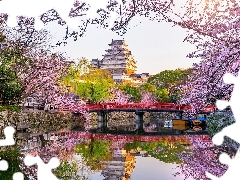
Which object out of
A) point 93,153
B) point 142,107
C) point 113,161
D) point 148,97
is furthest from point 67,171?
point 148,97

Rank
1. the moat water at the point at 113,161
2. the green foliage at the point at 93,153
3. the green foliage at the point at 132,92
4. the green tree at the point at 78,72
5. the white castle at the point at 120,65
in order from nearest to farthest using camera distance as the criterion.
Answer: the moat water at the point at 113,161 < the green foliage at the point at 93,153 < the green tree at the point at 78,72 < the green foliage at the point at 132,92 < the white castle at the point at 120,65

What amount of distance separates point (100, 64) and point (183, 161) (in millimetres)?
51126

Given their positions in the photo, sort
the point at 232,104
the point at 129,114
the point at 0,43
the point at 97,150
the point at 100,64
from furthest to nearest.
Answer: the point at 100,64 → the point at 129,114 → the point at 97,150 → the point at 0,43 → the point at 232,104

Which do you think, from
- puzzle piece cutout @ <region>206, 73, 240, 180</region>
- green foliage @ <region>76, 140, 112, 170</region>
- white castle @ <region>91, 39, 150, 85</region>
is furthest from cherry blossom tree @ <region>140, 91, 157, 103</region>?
puzzle piece cutout @ <region>206, 73, 240, 180</region>

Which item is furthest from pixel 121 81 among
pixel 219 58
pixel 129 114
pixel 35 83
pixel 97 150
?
pixel 219 58

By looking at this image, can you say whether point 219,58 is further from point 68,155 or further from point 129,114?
point 129,114

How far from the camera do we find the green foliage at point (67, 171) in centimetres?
893

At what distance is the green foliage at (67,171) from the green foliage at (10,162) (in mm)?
933

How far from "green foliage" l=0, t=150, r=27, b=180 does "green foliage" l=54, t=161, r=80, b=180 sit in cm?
93

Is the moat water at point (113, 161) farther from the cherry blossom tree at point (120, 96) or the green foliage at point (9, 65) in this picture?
the cherry blossom tree at point (120, 96)

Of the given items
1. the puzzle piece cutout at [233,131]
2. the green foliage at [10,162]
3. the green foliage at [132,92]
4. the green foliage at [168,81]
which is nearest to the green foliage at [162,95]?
the green foliage at [168,81]

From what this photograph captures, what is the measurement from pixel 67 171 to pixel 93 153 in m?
4.46

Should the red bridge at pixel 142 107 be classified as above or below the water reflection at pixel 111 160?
above

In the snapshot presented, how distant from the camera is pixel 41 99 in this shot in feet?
82.6
